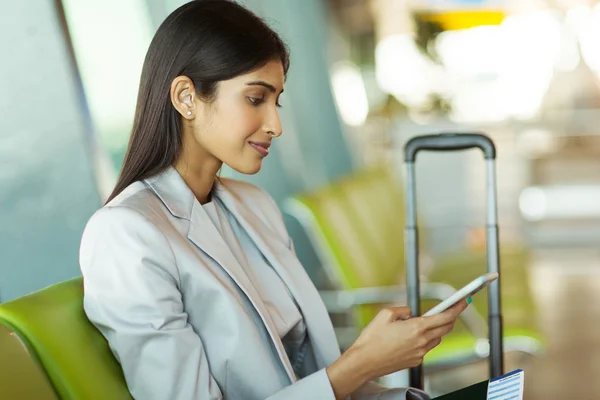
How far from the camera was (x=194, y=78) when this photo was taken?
56.7 inches

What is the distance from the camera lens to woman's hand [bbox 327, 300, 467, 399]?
137cm

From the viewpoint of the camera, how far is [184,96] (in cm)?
145

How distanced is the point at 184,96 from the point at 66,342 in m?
0.48

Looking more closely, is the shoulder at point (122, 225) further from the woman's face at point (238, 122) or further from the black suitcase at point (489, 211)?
the black suitcase at point (489, 211)

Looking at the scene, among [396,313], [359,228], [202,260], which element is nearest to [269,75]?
[202,260]

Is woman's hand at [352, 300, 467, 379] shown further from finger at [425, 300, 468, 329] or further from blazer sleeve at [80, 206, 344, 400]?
blazer sleeve at [80, 206, 344, 400]

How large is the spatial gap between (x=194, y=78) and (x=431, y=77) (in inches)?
330

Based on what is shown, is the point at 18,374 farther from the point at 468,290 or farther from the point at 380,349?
the point at 468,290

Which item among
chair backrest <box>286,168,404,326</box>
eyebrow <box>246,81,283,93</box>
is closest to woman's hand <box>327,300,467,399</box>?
→ eyebrow <box>246,81,283,93</box>

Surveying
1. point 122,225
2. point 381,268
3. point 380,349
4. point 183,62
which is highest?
point 183,62

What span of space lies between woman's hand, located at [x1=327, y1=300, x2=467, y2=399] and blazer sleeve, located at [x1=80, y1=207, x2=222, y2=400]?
22 centimetres

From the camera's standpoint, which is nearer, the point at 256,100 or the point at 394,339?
the point at 394,339

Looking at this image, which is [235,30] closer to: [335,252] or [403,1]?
[335,252]

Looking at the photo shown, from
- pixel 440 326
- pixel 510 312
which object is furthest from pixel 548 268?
pixel 440 326
